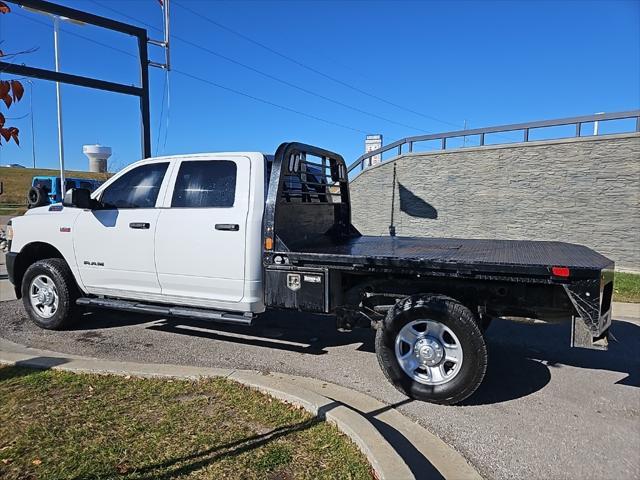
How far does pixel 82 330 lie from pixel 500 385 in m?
4.97

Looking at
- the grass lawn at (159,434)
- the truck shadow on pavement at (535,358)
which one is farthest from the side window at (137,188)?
the truck shadow on pavement at (535,358)

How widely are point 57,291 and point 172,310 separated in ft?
5.92

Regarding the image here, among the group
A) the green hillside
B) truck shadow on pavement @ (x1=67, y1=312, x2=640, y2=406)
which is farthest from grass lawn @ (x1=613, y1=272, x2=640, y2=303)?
the green hillside

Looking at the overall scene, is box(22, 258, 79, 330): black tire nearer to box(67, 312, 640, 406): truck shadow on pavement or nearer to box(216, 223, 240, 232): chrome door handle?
→ box(67, 312, 640, 406): truck shadow on pavement

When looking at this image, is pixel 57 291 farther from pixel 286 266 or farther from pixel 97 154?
pixel 97 154

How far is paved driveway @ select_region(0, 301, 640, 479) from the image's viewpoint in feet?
10.9

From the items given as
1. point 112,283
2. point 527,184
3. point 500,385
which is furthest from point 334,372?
point 527,184

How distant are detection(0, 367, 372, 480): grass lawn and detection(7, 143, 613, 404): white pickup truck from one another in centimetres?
109

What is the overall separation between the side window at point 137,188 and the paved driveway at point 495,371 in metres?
1.61

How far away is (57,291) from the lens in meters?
6.06

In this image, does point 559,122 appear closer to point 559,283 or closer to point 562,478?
point 559,283

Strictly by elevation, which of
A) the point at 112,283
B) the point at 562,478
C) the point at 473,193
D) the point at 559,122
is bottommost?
the point at 562,478

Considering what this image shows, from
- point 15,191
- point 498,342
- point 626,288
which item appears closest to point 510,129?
point 626,288

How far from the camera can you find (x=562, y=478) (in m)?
3.00
